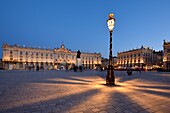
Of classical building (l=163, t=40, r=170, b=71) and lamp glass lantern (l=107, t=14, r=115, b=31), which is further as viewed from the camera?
classical building (l=163, t=40, r=170, b=71)

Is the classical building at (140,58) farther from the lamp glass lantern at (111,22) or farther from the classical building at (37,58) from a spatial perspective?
the lamp glass lantern at (111,22)

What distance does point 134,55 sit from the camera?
84.6 meters

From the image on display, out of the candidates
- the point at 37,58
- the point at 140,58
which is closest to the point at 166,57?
the point at 140,58

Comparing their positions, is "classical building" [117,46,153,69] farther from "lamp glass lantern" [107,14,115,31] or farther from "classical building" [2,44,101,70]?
"lamp glass lantern" [107,14,115,31]

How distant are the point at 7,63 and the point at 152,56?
278 ft

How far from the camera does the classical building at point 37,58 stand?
76188 millimetres

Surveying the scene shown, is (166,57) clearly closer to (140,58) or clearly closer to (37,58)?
(140,58)

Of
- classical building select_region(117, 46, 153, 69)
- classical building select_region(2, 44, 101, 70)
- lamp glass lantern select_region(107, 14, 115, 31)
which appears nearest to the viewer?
lamp glass lantern select_region(107, 14, 115, 31)

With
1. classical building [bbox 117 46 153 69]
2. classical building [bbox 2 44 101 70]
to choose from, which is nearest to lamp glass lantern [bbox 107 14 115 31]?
classical building [bbox 2 44 101 70]

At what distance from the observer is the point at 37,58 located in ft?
284

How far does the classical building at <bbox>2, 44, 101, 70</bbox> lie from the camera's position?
7619 cm

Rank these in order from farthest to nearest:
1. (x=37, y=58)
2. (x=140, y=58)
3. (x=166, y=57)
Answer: (x=37, y=58) < (x=140, y=58) < (x=166, y=57)

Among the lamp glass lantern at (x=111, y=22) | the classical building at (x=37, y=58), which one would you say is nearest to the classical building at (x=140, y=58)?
the classical building at (x=37, y=58)

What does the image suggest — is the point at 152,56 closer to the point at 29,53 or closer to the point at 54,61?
the point at 54,61
